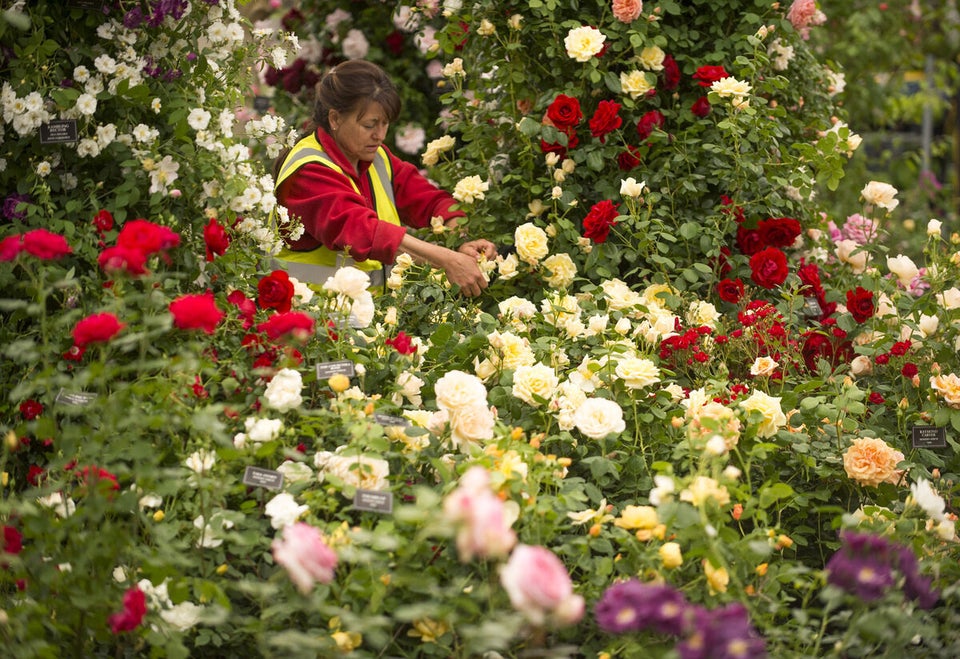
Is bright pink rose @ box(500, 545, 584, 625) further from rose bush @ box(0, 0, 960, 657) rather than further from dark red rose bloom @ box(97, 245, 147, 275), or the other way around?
dark red rose bloom @ box(97, 245, 147, 275)

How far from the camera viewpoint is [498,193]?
3.23 m

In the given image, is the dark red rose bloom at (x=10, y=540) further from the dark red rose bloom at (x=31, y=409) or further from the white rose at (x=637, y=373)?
the white rose at (x=637, y=373)

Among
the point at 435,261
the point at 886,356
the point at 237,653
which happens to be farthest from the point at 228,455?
the point at 886,356

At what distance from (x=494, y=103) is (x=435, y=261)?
2.65 ft

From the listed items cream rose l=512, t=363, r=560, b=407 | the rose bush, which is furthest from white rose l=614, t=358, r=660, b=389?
cream rose l=512, t=363, r=560, b=407

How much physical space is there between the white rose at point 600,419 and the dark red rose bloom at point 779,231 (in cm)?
119

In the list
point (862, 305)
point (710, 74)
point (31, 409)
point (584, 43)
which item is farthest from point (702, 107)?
point (31, 409)

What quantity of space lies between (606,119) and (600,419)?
3.93 ft

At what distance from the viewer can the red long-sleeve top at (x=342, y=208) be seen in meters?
2.85

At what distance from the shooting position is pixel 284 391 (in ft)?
6.44

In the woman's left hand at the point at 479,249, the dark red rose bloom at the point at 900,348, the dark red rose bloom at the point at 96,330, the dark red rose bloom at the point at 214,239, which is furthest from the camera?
the woman's left hand at the point at 479,249

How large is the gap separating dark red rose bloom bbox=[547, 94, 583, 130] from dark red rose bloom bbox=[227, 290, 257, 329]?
3.78ft

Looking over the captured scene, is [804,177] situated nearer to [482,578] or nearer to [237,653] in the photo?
[482,578]

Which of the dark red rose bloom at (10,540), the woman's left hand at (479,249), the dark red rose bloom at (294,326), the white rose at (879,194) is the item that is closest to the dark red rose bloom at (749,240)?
the white rose at (879,194)
